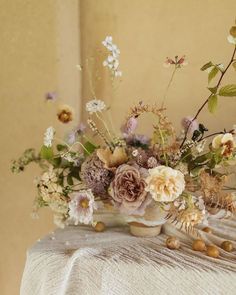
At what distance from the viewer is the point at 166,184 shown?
33.9 inches

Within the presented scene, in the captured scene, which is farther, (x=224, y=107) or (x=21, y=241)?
(x=21, y=241)

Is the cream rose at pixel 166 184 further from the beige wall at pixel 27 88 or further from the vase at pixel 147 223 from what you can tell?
the beige wall at pixel 27 88

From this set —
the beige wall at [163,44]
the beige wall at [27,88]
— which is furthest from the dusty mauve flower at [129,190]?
the beige wall at [27,88]

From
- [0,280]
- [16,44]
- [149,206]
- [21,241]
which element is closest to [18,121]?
[16,44]

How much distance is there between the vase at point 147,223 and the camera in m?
1.03

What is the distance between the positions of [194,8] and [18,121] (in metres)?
0.79

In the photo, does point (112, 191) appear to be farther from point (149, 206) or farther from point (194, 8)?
point (194, 8)

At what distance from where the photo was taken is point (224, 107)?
129cm

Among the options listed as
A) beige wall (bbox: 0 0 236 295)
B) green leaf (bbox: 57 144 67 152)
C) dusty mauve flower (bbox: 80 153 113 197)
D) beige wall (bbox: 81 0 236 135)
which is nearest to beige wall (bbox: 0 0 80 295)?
beige wall (bbox: 0 0 236 295)

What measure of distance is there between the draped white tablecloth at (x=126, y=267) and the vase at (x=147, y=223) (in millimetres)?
23

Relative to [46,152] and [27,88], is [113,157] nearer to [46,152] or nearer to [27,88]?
[46,152]

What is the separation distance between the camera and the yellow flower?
3.23 feet

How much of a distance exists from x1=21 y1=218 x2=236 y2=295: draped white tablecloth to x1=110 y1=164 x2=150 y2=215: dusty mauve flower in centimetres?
11

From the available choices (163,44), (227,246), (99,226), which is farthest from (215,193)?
(163,44)
